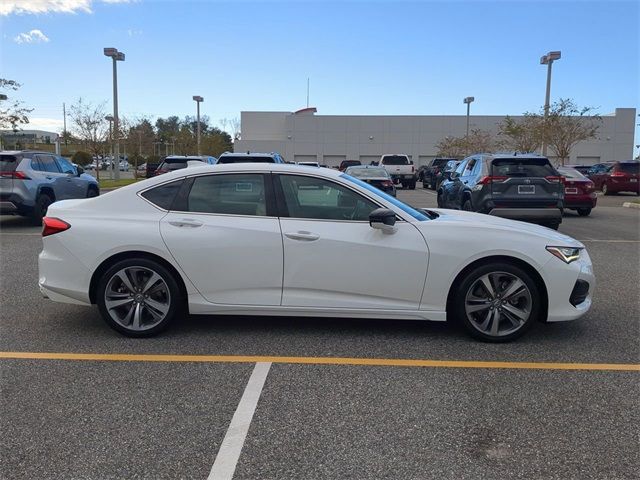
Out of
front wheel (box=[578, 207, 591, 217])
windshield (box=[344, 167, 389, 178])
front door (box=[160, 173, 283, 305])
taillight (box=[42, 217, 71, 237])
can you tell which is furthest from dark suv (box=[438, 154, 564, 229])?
A: taillight (box=[42, 217, 71, 237])

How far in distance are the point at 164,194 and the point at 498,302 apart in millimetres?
3066

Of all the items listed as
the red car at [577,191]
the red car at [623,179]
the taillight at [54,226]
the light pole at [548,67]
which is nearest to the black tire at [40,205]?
the taillight at [54,226]

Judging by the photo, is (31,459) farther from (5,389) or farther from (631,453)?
(631,453)

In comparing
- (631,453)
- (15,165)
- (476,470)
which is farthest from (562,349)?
(15,165)

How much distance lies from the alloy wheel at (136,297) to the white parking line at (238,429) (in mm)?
1159

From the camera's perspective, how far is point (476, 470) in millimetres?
2867

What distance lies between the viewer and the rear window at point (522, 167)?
10266mm

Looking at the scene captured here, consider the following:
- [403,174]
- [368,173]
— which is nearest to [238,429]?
[368,173]

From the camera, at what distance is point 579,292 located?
4.69 meters

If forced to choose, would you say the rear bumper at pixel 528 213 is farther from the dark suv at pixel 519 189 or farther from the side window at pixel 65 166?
the side window at pixel 65 166

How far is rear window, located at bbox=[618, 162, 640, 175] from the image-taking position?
24.8 m

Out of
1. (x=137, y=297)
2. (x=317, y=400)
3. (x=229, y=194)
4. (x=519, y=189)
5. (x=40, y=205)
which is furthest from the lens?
(x=40, y=205)

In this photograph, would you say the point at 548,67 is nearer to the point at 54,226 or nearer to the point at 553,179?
the point at 553,179

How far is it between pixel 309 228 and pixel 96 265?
1.88 m
